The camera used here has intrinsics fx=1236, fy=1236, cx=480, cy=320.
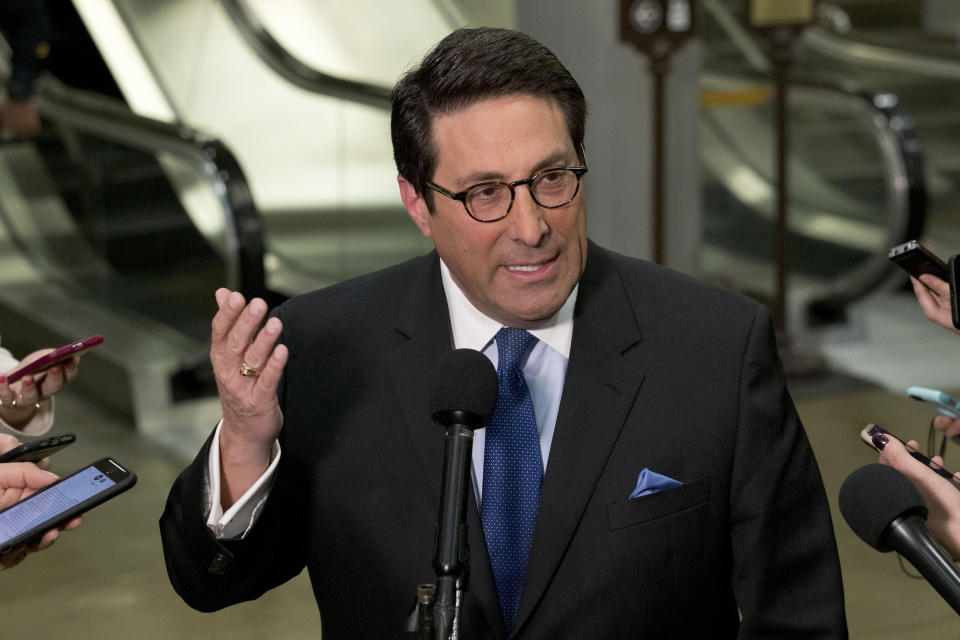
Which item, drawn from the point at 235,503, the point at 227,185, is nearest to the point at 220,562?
the point at 235,503

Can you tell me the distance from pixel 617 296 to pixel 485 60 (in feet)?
1.60

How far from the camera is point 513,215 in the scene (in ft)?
6.32

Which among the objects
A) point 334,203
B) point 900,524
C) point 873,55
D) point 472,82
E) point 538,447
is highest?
point 472,82

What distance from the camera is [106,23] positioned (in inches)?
362

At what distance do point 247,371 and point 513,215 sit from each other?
0.48 meters

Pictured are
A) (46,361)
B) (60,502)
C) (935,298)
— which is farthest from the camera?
(46,361)

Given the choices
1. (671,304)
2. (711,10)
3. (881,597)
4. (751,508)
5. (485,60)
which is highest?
(485,60)

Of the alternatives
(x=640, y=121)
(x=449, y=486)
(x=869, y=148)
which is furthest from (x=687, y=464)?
(x=869, y=148)

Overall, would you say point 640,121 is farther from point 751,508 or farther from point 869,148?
point 751,508

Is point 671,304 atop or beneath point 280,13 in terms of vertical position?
atop

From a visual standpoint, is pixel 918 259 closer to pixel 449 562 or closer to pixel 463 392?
pixel 463 392

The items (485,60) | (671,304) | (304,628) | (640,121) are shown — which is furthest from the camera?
(640,121)

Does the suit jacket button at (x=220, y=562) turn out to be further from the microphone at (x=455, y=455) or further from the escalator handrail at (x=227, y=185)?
the escalator handrail at (x=227, y=185)

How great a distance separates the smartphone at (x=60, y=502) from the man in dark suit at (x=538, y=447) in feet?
0.36
